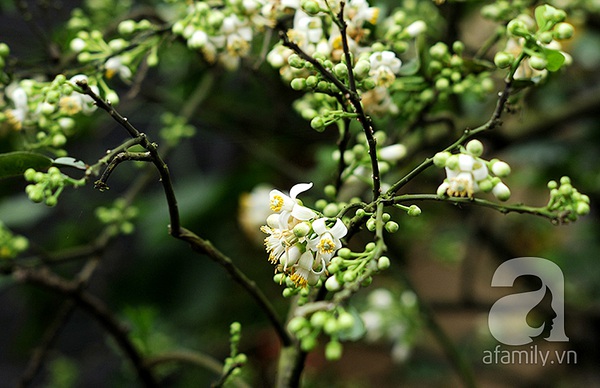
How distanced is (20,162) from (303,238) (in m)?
0.24

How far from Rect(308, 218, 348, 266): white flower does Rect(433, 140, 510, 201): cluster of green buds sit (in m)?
0.07

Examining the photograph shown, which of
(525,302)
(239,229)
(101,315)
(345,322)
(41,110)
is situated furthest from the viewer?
(239,229)

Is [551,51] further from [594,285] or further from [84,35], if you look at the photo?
[594,285]

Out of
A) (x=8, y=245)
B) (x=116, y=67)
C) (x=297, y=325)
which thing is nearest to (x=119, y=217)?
(x=8, y=245)

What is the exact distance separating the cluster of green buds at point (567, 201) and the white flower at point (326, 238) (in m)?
0.16

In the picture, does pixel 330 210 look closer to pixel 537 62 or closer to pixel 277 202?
pixel 277 202

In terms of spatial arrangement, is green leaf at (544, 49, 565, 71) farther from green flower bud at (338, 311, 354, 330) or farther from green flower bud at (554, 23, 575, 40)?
green flower bud at (338, 311, 354, 330)

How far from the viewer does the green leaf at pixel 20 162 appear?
516mm

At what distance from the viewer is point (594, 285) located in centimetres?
137

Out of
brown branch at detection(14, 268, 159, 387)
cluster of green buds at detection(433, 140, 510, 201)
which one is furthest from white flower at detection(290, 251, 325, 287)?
brown branch at detection(14, 268, 159, 387)

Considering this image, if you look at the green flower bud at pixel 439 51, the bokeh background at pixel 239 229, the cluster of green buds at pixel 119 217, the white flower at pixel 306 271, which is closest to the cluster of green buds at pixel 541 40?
the green flower bud at pixel 439 51

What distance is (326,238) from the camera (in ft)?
1.47

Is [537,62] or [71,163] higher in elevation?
[537,62]

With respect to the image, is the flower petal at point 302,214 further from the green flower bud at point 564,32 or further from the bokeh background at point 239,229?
the bokeh background at point 239,229
